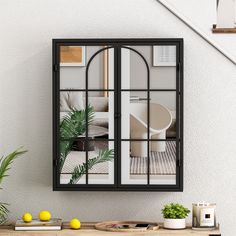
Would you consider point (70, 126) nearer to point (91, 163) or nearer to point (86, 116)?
point (86, 116)

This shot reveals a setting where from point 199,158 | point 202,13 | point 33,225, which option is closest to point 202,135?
point 199,158

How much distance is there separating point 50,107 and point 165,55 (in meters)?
0.81

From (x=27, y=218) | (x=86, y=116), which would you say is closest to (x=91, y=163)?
(x=86, y=116)

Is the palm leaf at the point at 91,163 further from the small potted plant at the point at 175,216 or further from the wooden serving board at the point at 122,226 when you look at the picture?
the small potted plant at the point at 175,216

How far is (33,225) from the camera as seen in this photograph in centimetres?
456

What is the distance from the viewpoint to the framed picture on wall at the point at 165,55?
15.3 feet

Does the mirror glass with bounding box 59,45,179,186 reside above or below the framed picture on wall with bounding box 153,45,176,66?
below

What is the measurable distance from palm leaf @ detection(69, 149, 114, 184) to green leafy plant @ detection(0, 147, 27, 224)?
35 centimetres

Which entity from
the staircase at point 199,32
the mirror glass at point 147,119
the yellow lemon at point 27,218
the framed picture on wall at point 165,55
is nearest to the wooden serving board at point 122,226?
the mirror glass at point 147,119

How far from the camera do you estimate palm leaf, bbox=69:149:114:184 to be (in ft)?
15.5

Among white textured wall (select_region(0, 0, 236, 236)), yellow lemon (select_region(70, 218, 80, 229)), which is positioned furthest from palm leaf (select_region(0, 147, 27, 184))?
yellow lemon (select_region(70, 218, 80, 229))

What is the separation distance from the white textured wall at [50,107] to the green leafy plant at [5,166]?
46 mm

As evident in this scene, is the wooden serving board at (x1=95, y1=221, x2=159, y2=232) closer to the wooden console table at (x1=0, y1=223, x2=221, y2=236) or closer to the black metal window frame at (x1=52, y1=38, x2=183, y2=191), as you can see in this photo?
the wooden console table at (x1=0, y1=223, x2=221, y2=236)

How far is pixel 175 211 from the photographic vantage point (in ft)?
14.9
